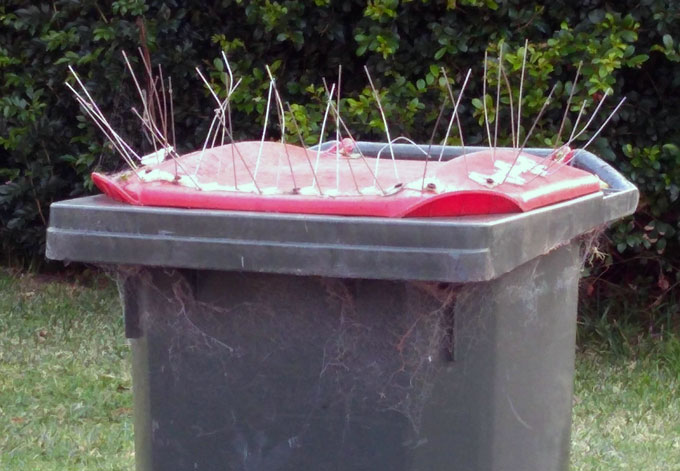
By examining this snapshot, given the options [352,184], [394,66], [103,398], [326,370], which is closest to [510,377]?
[326,370]

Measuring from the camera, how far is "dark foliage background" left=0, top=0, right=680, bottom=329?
5.41m

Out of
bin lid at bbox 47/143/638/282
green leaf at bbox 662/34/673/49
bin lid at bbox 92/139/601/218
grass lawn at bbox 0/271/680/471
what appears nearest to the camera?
bin lid at bbox 47/143/638/282

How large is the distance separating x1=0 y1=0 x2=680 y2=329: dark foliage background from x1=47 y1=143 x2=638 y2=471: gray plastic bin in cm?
317

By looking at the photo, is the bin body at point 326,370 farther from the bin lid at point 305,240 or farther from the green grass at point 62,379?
the green grass at point 62,379

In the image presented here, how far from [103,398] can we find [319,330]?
10.7ft

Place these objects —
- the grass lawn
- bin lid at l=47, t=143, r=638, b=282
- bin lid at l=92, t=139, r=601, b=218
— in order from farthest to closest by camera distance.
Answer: the grass lawn < bin lid at l=92, t=139, r=601, b=218 < bin lid at l=47, t=143, r=638, b=282

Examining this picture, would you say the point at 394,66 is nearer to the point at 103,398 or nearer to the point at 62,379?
the point at 103,398

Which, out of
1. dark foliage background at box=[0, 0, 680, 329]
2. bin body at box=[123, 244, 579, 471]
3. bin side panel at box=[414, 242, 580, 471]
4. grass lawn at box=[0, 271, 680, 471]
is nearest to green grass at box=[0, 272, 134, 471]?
grass lawn at box=[0, 271, 680, 471]

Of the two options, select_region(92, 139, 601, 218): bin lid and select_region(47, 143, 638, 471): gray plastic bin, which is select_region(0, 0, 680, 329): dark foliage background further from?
select_region(47, 143, 638, 471): gray plastic bin

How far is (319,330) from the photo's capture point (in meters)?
2.25

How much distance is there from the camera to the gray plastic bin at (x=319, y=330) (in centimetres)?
213

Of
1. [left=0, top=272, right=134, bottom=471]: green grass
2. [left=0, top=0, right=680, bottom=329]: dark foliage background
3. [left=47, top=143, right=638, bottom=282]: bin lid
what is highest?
[left=47, top=143, right=638, bottom=282]: bin lid

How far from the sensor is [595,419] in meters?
4.97

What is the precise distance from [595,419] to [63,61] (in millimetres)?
3961
